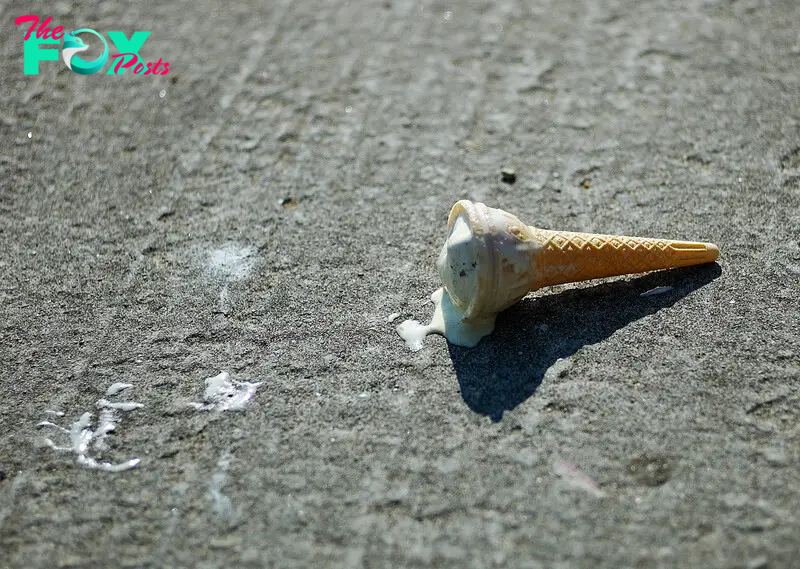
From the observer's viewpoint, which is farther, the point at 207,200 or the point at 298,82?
the point at 298,82

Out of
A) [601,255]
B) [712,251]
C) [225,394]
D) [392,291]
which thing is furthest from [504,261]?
[225,394]

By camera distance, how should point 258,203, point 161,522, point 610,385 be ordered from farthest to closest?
point 258,203
point 610,385
point 161,522

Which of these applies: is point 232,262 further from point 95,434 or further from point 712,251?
point 712,251

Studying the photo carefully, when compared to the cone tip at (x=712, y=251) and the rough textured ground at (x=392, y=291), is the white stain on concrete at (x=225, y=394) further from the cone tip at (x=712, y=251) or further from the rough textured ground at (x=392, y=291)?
the cone tip at (x=712, y=251)

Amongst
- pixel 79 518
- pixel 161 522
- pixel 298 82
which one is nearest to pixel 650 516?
pixel 161 522

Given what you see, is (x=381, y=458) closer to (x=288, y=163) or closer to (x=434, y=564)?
(x=434, y=564)

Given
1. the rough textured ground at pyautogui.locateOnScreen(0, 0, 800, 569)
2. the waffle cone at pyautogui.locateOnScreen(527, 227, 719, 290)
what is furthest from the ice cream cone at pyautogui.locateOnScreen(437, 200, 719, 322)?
the rough textured ground at pyautogui.locateOnScreen(0, 0, 800, 569)

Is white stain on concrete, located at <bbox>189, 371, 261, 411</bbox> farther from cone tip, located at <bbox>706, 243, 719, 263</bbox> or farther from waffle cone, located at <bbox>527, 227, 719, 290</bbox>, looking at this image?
cone tip, located at <bbox>706, 243, 719, 263</bbox>

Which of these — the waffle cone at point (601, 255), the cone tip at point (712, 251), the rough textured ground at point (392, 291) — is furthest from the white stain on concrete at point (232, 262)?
the cone tip at point (712, 251)
